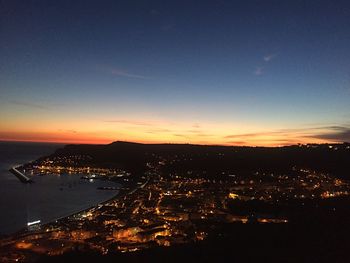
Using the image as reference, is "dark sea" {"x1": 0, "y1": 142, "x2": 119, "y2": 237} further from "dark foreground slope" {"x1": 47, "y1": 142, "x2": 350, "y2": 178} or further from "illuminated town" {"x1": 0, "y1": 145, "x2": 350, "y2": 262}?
"dark foreground slope" {"x1": 47, "y1": 142, "x2": 350, "y2": 178}

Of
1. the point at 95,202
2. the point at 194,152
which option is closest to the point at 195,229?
the point at 95,202

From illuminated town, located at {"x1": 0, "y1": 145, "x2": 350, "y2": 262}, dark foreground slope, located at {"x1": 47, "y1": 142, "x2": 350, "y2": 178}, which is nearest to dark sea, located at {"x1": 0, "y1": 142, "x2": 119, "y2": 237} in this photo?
illuminated town, located at {"x1": 0, "y1": 145, "x2": 350, "y2": 262}

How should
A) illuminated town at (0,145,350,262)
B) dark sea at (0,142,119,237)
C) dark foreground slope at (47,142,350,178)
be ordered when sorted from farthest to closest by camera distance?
dark foreground slope at (47,142,350,178), dark sea at (0,142,119,237), illuminated town at (0,145,350,262)

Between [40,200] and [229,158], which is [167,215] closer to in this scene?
[40,200]

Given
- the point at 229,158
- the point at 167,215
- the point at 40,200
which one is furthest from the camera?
the point at 229,158

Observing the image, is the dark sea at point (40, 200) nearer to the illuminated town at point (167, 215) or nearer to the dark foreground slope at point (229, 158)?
the illuminated town at point (167, 215)

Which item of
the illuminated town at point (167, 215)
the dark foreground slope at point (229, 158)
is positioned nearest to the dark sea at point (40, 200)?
the illuminated town at point (167, 215)

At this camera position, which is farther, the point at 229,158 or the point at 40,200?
the point at 229,158

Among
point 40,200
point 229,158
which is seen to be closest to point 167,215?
point 40,200
